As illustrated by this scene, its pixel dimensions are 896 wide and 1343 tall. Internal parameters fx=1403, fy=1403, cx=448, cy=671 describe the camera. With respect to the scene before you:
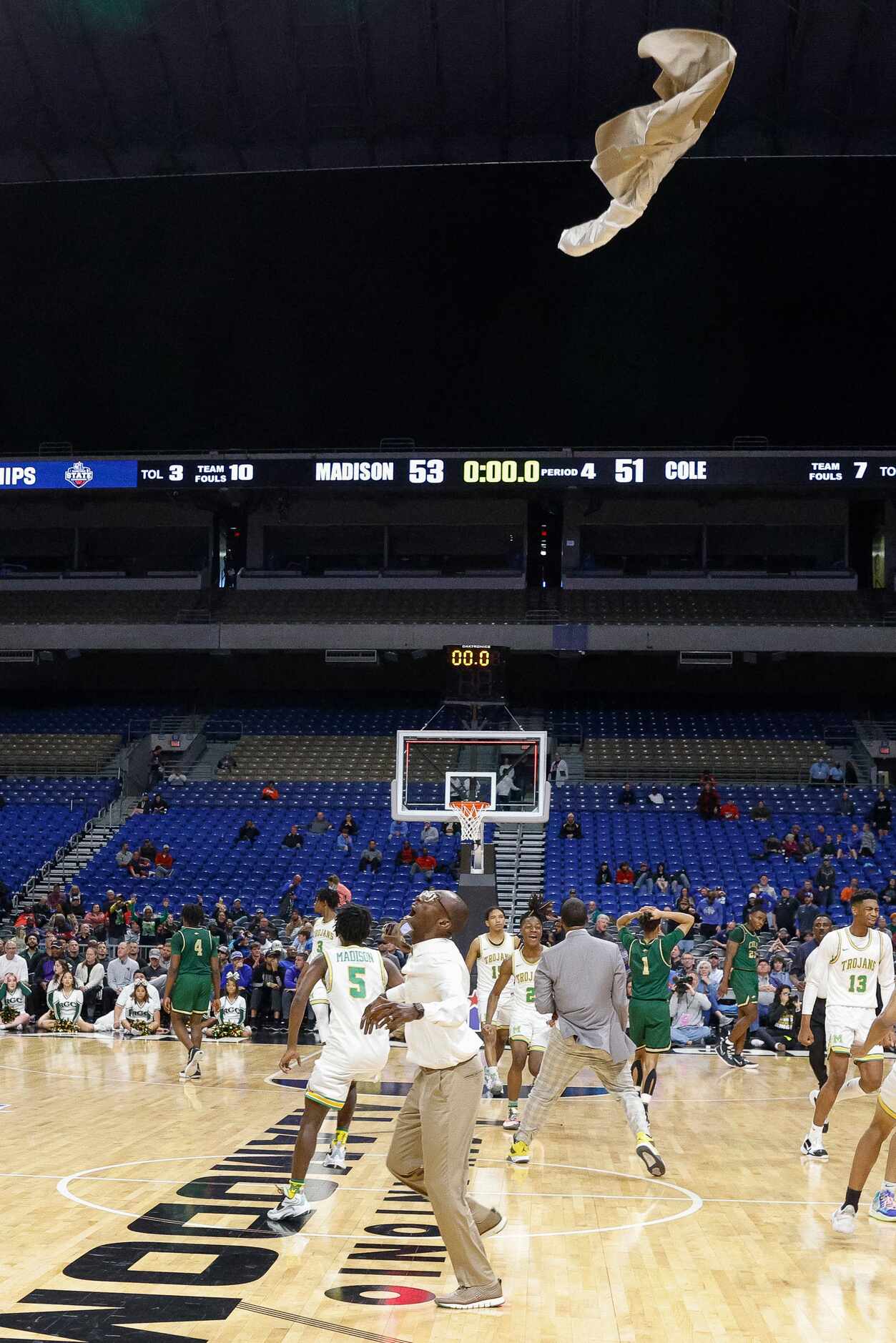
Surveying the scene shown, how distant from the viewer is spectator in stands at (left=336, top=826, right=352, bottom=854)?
3000 centimetres

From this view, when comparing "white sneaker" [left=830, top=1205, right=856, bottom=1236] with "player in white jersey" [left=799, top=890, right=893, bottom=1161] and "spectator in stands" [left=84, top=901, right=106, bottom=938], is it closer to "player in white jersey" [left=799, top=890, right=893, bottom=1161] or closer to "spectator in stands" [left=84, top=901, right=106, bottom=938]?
"player in white jersey" [left=799, top=890, right=893, bottom=1161]

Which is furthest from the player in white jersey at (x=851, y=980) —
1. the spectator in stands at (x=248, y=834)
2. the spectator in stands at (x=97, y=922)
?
the spectator in stands at (x=248, y=834)

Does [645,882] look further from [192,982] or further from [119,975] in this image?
[192,982]

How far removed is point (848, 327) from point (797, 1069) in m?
21.4

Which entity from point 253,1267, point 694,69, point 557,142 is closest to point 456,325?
point 557,142

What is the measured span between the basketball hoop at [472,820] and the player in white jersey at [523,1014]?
11.5m

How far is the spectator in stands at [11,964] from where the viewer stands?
21922 millimetres

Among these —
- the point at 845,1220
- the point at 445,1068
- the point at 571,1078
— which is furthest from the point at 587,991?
the point at 445,1068

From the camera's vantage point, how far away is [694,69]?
8047 mm

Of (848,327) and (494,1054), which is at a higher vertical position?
(848,327)

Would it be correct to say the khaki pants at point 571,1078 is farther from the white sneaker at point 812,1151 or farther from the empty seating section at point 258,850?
the empty seating section at point 258,850

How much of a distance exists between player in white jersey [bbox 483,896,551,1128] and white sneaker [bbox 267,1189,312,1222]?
14.9 ft

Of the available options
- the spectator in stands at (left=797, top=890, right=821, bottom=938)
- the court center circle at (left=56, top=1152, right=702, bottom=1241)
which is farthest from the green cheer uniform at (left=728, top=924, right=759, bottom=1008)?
the court center circle at (left=56, top=1152, right=702, bottom=1241)

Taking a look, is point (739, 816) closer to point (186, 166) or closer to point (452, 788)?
point (452, 788)
